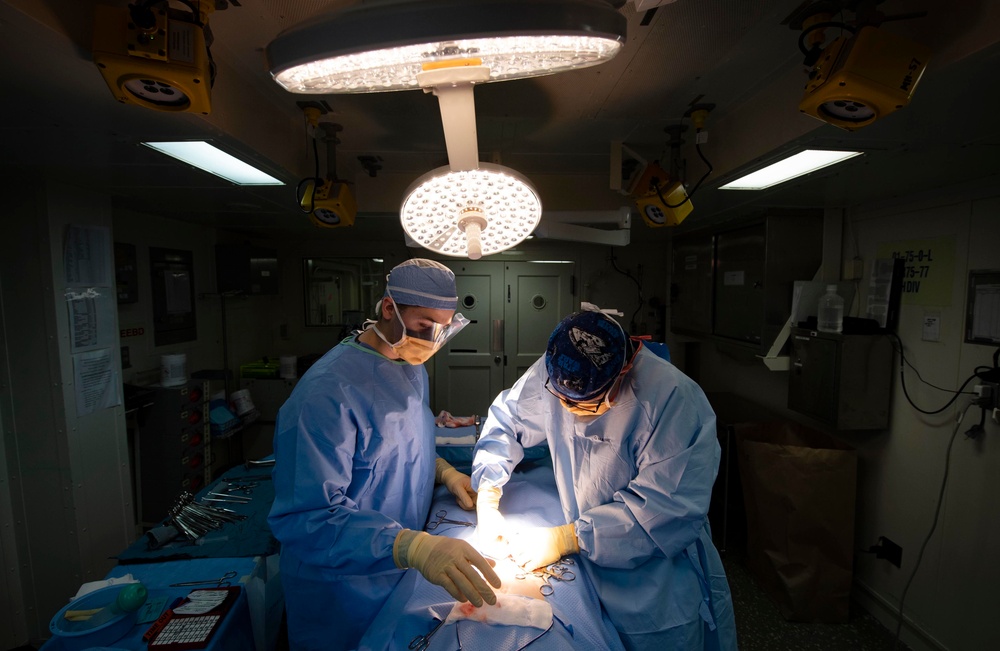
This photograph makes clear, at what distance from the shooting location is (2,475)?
207 cm

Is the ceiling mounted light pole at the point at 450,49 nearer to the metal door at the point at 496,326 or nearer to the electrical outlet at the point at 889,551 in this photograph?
the electrical outlet at the point at 889,551

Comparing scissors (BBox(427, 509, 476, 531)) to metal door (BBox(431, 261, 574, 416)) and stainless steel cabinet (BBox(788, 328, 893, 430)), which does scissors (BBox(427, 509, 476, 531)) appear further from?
metal door (BBox(431, 261, 574, 416))

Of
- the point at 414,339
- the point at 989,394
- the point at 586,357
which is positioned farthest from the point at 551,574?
the point at 989,394

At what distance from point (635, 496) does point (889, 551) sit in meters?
2.10

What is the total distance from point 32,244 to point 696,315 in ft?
13.8

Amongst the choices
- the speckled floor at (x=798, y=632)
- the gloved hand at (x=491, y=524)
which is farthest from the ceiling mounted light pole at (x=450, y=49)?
the speckled floor at (x=798, y=632)

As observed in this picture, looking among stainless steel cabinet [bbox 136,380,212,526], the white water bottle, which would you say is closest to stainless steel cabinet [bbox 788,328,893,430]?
the white water bottle

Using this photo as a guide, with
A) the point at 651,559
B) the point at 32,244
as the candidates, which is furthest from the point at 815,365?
the point at 32,244

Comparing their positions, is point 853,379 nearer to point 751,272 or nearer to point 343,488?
point 751,272

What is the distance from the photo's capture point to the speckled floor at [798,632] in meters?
2.27

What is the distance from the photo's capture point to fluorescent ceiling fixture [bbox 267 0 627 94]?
0.48m

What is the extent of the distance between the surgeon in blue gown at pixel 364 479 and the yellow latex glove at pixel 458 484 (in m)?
0.02

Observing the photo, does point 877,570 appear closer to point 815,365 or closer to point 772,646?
point 772,646

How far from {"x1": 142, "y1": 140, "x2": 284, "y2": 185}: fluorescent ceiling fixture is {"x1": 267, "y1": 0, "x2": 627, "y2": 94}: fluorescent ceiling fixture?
3.91 ft
